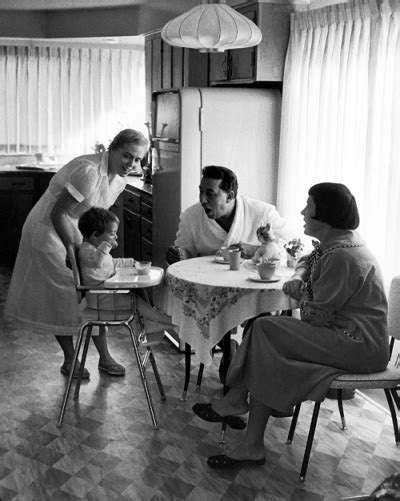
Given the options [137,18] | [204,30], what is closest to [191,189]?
[204,30]

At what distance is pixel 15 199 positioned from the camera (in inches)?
277

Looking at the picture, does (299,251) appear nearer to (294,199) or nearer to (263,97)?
(294,199)

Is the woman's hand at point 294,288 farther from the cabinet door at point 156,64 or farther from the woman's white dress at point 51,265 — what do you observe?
the cabinet door at point 156,64

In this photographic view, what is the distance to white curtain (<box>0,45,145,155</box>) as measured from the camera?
24.9 feet

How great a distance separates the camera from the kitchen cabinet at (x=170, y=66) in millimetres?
5367

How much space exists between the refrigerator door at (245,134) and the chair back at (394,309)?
1.62 meters

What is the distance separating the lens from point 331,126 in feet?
13.8

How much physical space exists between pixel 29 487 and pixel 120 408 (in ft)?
2.78

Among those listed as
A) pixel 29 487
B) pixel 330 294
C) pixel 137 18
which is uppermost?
pixel 137 18

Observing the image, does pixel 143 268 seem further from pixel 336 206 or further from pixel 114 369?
pixel 336 206

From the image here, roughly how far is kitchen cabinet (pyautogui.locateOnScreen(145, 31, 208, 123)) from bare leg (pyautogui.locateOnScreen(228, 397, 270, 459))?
2936 mm

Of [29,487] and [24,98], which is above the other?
[24,98]

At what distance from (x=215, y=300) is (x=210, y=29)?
125 centimetres

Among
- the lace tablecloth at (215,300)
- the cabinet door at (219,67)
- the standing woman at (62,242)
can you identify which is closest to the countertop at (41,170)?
the cabinet door at (219,67)
